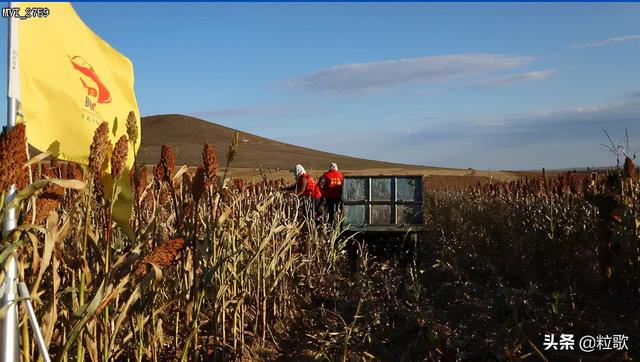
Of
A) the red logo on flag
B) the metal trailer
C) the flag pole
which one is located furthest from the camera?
the metal trailer

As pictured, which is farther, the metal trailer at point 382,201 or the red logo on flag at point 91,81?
the metal trailer at point 382,201

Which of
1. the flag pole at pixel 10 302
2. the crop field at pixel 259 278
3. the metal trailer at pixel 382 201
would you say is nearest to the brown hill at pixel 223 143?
the metal trailer at pixel 382 201

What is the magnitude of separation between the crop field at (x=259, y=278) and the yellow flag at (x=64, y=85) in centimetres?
13

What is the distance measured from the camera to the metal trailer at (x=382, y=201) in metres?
9.54

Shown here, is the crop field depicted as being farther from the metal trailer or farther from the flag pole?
the metal trailer

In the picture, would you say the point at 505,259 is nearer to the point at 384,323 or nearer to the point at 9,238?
the point at 384,323

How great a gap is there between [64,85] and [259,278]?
6.29 ft

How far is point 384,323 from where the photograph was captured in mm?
4730

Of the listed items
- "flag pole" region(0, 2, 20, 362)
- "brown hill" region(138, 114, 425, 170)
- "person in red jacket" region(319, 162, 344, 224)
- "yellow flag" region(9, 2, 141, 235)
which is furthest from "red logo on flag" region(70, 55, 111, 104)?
"brown hill" region(138, 114, 425, 170)

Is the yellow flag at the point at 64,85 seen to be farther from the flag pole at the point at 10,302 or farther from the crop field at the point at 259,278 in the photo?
the flag pole at the point at 10,302

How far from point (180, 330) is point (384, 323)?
159cm

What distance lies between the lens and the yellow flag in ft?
7.79

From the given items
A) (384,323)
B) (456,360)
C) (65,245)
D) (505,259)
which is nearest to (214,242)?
(65,245)

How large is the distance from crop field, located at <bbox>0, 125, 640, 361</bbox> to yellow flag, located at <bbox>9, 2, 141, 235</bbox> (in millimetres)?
→ 127
